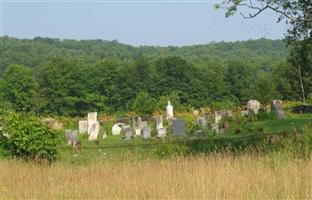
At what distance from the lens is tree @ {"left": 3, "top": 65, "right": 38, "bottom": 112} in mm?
66875

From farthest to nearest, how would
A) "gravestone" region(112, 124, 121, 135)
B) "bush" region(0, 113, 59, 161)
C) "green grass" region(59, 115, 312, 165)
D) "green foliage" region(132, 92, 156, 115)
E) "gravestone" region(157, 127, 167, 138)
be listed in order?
1. "green foliage" region(132, 92, 156, 115)
2. "gravestone" region(112, 124, 121, 135)
3. "gravestone" region(157, 127, 167, 138)
4. "green grass" region(59, 115, 312, 165)
5. "bush" region(0, 113, 59, 161)

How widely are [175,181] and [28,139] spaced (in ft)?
22.0

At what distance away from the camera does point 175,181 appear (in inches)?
283

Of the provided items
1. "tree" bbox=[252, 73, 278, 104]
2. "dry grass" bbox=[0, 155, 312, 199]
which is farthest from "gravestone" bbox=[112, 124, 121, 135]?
"tree" bbox=[252, 73, 278, 104]

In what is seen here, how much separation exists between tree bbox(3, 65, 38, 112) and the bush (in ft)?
174

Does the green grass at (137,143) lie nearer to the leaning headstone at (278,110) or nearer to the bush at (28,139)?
the bush at (28,139)

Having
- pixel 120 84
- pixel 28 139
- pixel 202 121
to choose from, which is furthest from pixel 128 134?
pixel 120 84

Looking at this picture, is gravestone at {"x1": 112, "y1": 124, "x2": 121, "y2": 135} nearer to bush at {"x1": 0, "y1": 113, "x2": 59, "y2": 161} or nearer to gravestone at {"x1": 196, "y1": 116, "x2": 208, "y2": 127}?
gravestone at {"x1": 196, "y1": 116, "x2": 208, "y2": 127}

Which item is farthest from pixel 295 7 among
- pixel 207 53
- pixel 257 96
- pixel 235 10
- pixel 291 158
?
pixel 207 53

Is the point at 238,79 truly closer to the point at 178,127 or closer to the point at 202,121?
the point at 202,121

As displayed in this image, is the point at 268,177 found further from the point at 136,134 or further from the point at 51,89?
the point at 51,89

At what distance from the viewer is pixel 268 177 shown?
7.05 meters

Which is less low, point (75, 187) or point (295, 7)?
point (295, 7)

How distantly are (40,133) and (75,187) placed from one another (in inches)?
257
